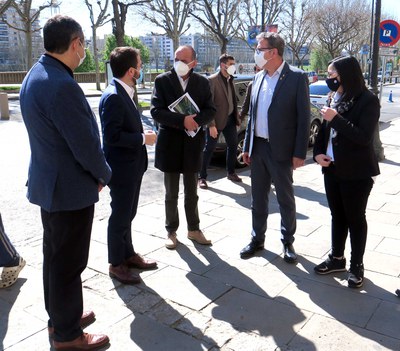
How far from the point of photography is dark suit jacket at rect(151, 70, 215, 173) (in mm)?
4277

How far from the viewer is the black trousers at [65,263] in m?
2.55

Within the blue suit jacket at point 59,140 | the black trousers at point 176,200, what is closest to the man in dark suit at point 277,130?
the black trousers at point 176,200

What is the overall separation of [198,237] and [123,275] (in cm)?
110

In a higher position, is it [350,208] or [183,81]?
[183,81]

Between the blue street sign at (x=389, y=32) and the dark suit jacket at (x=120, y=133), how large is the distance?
907 centimetres

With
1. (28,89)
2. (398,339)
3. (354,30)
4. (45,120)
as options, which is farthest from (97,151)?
(354,30)

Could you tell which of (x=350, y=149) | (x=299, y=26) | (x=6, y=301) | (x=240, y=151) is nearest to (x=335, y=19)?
(x=299, y=26)

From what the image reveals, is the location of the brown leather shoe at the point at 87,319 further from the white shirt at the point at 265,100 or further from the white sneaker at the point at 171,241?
the white shirt at the point at 265,100

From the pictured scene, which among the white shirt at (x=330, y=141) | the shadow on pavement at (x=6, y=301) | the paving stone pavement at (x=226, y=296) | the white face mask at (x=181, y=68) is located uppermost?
the white face mask at (x=181, y=68)

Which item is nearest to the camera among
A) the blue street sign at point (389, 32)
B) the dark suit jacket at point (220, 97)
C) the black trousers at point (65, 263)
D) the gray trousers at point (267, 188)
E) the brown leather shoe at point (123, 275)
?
the black trousers at point (65, 263)

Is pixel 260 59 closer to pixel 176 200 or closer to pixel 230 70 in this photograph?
pixel 176 200

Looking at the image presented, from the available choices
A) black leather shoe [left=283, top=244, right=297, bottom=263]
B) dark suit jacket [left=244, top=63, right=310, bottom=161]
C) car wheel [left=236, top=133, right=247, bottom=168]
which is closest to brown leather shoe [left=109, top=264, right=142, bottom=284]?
black leather shoe [left=283, top=244, right=297, bottom=263]

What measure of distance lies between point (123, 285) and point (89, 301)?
34cm

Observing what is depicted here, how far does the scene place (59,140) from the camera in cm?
242
